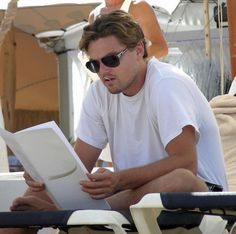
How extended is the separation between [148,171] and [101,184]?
0.16m

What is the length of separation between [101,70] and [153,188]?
1.66 feet

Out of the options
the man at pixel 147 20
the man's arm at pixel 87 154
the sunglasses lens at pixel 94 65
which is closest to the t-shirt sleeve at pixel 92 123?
the man's arm at pixel 87 154

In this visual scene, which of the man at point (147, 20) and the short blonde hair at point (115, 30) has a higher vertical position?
the short blonde hair at point (115, 30)

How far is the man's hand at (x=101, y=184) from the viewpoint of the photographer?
7.48 feet

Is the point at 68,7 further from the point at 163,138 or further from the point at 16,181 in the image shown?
the point at 163,138

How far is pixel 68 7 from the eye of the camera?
6820mm

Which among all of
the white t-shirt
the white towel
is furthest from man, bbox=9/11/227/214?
the white towel

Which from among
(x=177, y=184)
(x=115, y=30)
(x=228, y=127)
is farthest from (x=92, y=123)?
(x=228, y=127)

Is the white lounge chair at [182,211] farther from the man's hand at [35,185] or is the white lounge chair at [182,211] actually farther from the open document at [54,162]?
the man's hand at [35,185]

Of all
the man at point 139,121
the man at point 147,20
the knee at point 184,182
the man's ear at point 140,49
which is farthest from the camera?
the man at point 147,20

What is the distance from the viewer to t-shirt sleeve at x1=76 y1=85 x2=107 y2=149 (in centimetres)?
280

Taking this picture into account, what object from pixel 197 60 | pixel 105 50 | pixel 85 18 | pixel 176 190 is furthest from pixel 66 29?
pixel 176 190

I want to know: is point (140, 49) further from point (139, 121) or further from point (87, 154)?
point (87, 154)

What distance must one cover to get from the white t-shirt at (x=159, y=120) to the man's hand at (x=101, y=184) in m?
0.24
